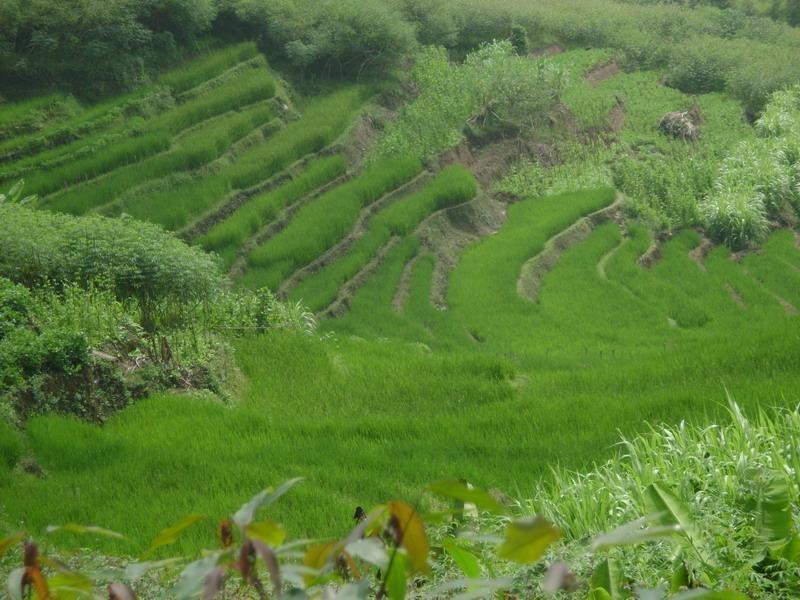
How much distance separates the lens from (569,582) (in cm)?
94

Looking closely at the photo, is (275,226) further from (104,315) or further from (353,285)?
(104,315)

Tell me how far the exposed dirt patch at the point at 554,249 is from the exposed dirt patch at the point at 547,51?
7.62 metres

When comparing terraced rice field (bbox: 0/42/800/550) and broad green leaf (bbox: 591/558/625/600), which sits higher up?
broad green leaf (bbox: 591/558/625/600)

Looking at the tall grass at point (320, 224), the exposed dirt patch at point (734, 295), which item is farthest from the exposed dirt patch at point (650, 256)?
the tall grass at point (320, 224)

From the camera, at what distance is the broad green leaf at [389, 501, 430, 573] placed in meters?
1.01

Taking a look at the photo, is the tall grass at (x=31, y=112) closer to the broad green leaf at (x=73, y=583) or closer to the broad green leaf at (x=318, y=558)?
the broad green leaf at (x=73, y=583)

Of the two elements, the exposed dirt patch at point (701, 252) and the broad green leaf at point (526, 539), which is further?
the exposed dirt patch at point (701, 252)

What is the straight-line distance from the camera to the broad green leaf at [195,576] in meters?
0.98

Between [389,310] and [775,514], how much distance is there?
408 inches

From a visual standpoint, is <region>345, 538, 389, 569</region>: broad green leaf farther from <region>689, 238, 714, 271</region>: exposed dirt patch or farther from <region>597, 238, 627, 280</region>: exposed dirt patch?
<region>689, 238, 714, 271</region>: exposed dirt patch

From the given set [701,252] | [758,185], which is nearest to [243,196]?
[701,252]

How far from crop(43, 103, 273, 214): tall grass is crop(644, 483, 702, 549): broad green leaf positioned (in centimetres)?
1054

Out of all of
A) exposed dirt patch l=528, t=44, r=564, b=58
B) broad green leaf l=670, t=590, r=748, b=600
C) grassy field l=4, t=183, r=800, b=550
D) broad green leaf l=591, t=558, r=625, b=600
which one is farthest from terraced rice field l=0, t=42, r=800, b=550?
broad green leaf l=670, t=590, r=748, b=600

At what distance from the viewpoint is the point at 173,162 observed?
14.0m
